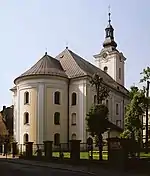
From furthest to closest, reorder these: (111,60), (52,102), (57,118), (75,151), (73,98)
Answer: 1. (111,60)
2. (73,98)
3. (57,118)
4. (52,102)
5. (75,151)

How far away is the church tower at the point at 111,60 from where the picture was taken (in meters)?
67.3

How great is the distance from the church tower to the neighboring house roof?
1455cm

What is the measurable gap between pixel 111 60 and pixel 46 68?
734 inches

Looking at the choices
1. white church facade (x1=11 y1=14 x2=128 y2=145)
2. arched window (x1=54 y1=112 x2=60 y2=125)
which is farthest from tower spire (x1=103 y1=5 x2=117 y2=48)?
arched window (x1=54 y1=112 x2=60 y2=125)

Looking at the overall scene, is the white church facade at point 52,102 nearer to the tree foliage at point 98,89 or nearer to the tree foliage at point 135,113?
the tree foliage at point 135,113

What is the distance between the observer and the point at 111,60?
67.4m

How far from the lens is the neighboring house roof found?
5128 cm

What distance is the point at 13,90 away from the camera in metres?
61.8

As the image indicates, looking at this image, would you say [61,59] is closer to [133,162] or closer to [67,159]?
[67,159]

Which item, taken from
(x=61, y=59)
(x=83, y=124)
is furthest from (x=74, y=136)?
(x=61, y=59)

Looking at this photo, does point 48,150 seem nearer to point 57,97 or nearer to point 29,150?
point 29,150

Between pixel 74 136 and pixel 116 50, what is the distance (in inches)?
873

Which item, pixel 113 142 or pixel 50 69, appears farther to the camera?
pixel 50 69

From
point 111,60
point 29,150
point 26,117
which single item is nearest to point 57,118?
point 26,117
